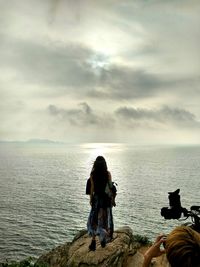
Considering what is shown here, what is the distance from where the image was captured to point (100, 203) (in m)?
15.0

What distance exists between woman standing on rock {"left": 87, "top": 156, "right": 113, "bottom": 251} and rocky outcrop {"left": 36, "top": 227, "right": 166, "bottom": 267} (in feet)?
1.57

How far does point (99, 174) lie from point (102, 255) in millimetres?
3870

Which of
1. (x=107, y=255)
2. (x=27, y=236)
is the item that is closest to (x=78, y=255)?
(x=107, y=255)

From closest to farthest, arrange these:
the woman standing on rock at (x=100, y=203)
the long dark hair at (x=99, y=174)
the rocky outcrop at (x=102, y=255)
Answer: the long dark hair at (x=99, y=174)
the woman standing on rock at (x=100, y=203)
the rocky outcrop at (x=102, y=255)

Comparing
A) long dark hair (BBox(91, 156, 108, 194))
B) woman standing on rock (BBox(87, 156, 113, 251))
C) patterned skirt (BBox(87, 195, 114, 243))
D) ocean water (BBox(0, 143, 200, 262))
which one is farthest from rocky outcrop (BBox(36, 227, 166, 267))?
ocean water (BBox(0, 143, 200, 262))

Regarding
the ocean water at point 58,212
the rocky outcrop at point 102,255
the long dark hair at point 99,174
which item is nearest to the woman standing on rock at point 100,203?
the long dark hair at point 99,174

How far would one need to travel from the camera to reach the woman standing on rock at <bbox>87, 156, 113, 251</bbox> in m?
14.5

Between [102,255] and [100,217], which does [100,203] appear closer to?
[100,217]

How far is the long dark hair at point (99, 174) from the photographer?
14125 millimetres

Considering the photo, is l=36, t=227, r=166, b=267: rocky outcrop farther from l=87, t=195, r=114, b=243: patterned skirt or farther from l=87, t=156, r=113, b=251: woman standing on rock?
l=87, t=195, r=114, b=243: patterned skirt

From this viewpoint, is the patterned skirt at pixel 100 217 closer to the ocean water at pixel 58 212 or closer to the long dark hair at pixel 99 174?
the long dark hair at pixel 99 174

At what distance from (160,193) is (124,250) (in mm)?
67009

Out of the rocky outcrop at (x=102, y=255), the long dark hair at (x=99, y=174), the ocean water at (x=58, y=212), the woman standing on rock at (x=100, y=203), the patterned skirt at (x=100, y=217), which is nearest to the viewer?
the long dark hair at (x=99, y=174)

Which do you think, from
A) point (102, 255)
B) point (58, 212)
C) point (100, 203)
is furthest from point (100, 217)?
point (58, 212)
